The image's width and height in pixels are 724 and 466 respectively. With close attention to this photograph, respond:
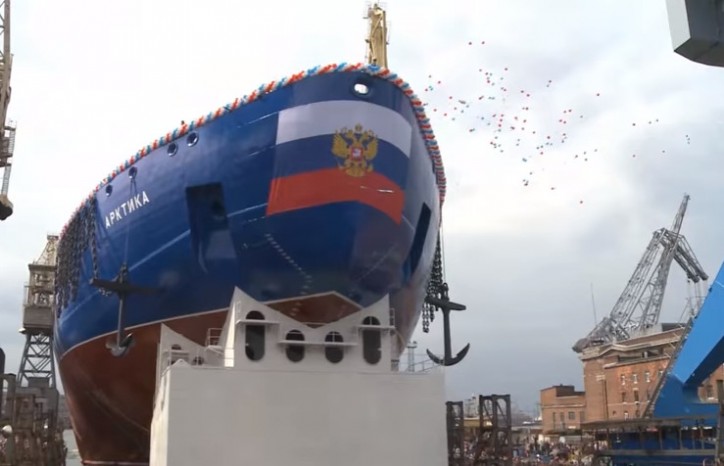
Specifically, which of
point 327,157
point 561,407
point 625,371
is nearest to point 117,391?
point 327,157

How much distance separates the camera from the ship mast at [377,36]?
19.6m

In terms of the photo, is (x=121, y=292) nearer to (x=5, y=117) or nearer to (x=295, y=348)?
(x=295, y=348)

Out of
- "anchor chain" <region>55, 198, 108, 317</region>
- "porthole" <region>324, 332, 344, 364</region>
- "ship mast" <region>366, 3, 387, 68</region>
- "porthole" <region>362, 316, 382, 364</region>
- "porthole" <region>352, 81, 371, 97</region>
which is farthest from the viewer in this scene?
"ship mast" <region>366, 3, 387, 68</region>

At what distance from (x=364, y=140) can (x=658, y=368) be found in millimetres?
41816

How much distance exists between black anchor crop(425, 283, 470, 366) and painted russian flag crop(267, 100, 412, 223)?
4333 mm

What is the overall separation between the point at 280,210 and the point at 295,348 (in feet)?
8.87

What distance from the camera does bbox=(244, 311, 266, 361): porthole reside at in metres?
13.9

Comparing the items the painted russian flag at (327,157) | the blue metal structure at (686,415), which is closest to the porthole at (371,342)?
the painted russian flag at (327,157)

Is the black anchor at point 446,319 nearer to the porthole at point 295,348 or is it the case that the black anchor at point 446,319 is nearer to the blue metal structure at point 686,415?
the porthole at point 295,348

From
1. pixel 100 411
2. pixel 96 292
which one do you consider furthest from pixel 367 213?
pixel 100 411

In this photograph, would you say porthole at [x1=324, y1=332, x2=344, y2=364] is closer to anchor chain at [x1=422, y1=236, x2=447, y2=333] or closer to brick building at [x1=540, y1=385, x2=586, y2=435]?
anchor chain at [x1=422, y1=236, x2=447, y2=333]

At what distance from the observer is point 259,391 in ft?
44.1

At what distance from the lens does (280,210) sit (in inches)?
545

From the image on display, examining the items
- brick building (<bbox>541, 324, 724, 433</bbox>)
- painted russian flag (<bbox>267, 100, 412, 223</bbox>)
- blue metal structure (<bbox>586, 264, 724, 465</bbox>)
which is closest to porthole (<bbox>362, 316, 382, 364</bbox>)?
painted russian flag (<bbox>267, 100, 412, 223</bbox>)
